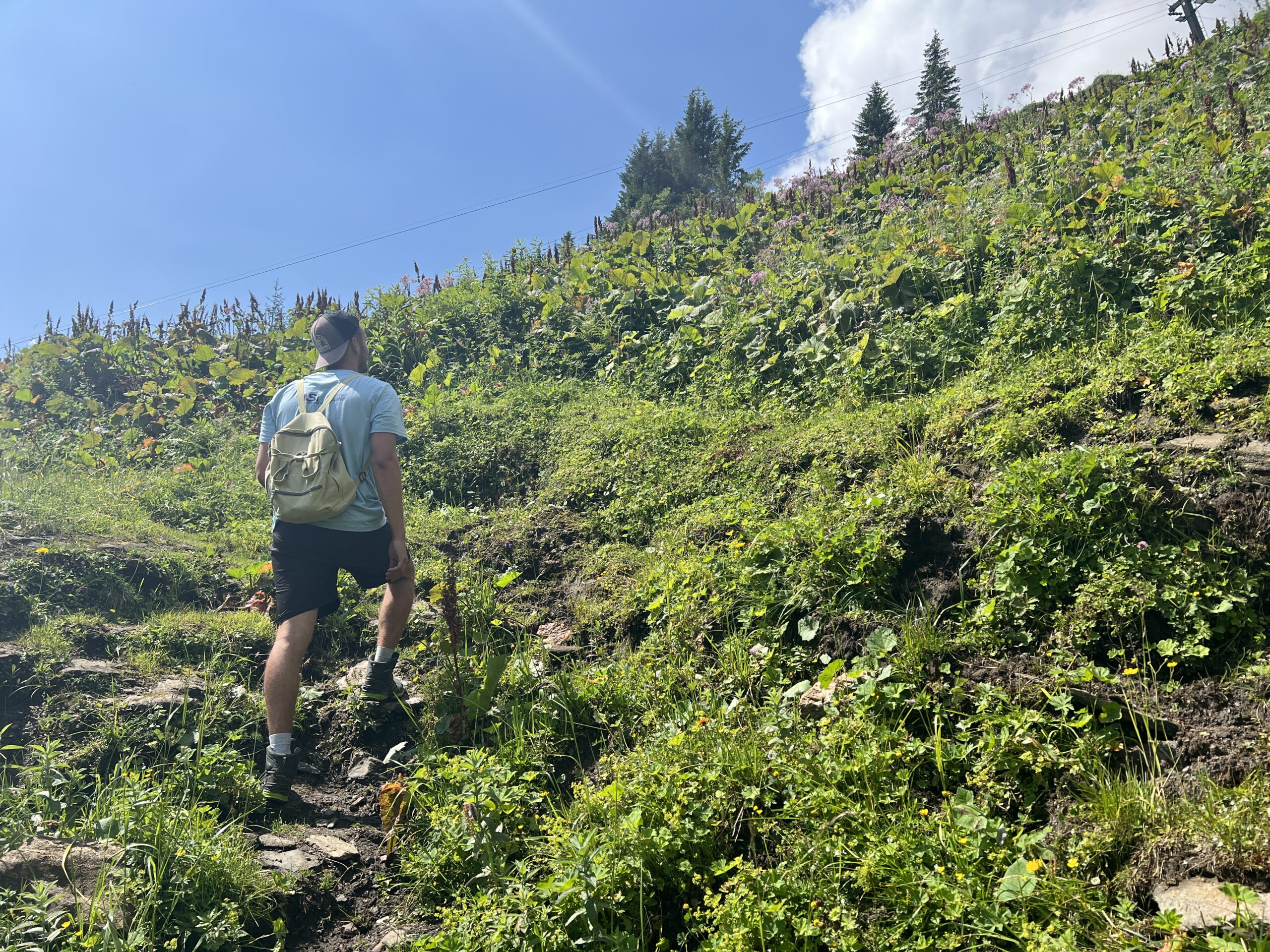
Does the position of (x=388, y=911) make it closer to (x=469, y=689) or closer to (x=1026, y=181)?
(x=469, y=689)

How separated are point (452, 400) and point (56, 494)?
391 cm


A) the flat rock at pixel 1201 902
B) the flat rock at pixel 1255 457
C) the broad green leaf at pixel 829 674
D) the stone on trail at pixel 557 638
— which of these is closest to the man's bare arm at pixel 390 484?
the stone on trail at pixel 557 638

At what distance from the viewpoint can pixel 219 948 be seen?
2.72 metres

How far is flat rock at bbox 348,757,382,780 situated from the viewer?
386 centimetres

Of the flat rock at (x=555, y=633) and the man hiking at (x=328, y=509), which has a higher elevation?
the man hiking at (x=328, y=509)

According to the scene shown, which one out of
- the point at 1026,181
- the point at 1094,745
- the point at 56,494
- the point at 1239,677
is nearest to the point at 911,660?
the point at 1094,745

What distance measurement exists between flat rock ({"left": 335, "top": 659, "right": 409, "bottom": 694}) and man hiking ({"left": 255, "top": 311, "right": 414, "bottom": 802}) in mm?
93

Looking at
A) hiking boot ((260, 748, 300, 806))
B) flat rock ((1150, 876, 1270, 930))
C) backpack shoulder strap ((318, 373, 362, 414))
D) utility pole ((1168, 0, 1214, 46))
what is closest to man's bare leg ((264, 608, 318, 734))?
hiking boot ((260, 748, 300, 806))

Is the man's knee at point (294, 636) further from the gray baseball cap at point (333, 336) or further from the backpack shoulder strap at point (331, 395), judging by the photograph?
the gray baseball cap at point (333, 336)

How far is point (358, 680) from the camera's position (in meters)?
4.55

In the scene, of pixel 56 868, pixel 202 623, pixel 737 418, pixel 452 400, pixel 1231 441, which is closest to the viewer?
pixel 56 868

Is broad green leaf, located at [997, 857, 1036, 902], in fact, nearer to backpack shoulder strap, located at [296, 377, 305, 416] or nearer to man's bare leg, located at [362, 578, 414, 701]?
man's bare leg, located at [362, 578, 414, 701]

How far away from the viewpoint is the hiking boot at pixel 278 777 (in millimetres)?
3570

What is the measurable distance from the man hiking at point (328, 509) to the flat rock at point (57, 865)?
78cm
